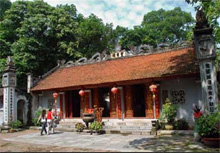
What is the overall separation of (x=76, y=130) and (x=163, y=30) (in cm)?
Result: 2664

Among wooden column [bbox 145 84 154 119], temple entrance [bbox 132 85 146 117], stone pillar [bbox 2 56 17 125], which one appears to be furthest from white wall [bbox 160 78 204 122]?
stone pillar [bbox 2 56 17 125]

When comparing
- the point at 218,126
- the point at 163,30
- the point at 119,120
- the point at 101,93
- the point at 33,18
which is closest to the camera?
the point at 218,126

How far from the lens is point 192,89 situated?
11555 mm

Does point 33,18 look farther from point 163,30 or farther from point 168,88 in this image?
point 163,30

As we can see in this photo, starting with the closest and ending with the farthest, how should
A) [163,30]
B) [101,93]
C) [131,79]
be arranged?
[131,79] → [101,93] → [163,30]

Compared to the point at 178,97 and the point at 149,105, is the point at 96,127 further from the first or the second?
the point at 178,97

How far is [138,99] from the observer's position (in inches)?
576

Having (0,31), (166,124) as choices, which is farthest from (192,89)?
(0,31)

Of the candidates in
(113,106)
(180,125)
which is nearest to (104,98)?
(113,106)

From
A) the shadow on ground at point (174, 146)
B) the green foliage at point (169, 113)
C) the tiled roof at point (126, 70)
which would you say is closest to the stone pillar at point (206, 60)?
the shadow on ground at point (174, 146)

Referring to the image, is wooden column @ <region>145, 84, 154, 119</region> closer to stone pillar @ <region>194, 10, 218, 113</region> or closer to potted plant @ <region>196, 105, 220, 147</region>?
stone pillar @ <region>194, 10, 218, 113</region>

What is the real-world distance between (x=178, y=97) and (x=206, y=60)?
141 inches

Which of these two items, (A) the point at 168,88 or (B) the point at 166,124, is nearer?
(B) the point at 166,124

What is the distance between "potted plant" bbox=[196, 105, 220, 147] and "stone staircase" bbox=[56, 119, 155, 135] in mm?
3326
